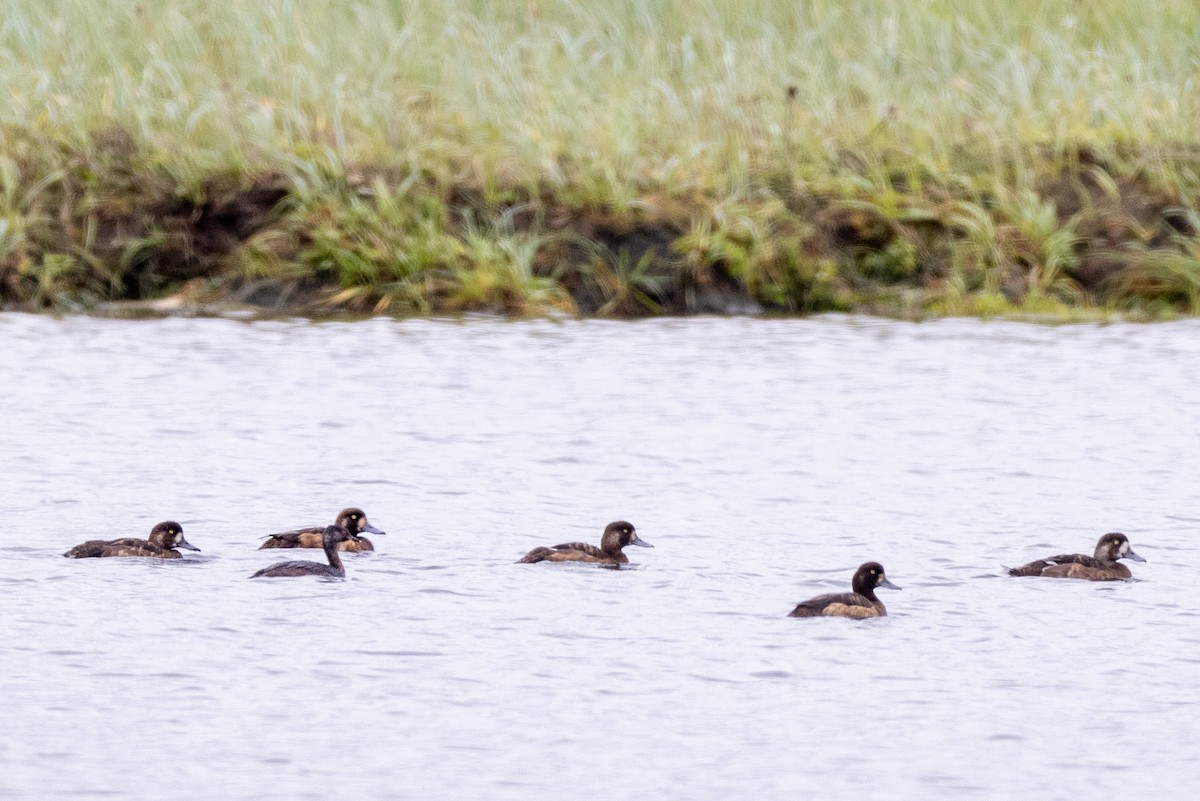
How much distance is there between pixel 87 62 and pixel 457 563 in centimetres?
972

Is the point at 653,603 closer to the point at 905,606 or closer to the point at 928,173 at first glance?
the point at 905,606

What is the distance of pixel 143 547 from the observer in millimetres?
8781

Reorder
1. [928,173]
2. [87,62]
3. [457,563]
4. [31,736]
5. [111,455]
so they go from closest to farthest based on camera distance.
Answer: [31,736] < [457,563] < [111,455] < [928,173] < [87,62]

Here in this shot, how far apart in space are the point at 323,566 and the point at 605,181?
7.69 m

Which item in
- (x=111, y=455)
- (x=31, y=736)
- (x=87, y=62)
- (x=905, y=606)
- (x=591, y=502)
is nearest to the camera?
(x=31, y=736)

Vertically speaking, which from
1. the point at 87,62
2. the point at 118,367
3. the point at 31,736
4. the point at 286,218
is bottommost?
the point at 31,736

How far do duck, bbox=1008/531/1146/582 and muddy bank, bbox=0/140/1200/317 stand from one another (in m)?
6.86

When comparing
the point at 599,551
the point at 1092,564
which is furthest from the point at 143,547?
the point at 1092,564

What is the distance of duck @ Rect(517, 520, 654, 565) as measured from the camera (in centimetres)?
877

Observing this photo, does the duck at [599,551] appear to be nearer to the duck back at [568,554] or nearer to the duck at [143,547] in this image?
the duck back at [568,554]

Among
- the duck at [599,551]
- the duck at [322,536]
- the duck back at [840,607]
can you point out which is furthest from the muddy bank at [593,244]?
the duck back at [840,607]

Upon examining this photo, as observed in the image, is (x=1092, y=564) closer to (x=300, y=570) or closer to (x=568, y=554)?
(x=568, y=554)

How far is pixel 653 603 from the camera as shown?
837 centimetres

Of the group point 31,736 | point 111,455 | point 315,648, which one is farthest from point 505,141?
point 31,736
